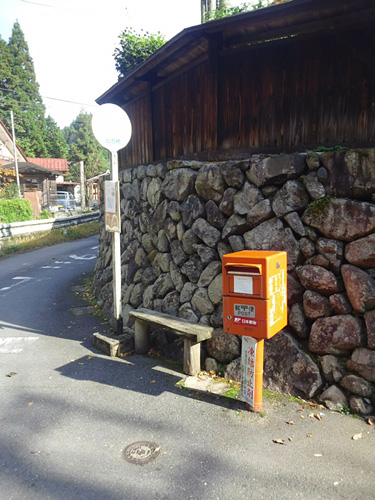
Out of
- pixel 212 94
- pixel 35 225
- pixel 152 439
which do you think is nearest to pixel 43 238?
pixel 35 225

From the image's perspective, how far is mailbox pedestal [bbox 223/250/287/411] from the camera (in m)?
3.63

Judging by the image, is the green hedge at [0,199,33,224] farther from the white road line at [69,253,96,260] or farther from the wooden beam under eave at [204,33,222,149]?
the wooden beam under eave at [204,33,222,149]

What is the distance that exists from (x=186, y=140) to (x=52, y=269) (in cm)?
741

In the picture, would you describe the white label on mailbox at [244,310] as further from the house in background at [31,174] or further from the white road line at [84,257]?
the house in background at [31,174]

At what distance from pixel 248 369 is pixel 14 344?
4.25 m

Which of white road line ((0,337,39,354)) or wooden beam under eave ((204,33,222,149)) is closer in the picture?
wooden beam under eave ((204,33,222,149))

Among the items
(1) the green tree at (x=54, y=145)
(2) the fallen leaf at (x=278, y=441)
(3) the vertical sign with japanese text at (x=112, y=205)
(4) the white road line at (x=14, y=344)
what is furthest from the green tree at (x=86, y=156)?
(2) the fallen leaf at (x=278, y=441)

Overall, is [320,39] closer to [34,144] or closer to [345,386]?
[345,386]

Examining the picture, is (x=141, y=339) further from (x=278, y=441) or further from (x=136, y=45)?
(x=136, y=45)

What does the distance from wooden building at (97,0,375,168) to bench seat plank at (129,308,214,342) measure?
2681 millimetres

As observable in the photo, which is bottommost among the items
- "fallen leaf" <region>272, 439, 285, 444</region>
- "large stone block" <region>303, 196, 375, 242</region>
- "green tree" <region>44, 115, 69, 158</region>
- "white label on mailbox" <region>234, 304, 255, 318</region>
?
"fallen leaf" <region>272, 439, 285, 444</region>

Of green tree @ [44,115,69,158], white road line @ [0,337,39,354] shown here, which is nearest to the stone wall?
white road line @ [0,337,39,354]

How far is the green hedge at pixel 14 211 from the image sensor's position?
58.3 ft

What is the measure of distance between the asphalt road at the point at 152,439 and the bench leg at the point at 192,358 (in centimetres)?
28
